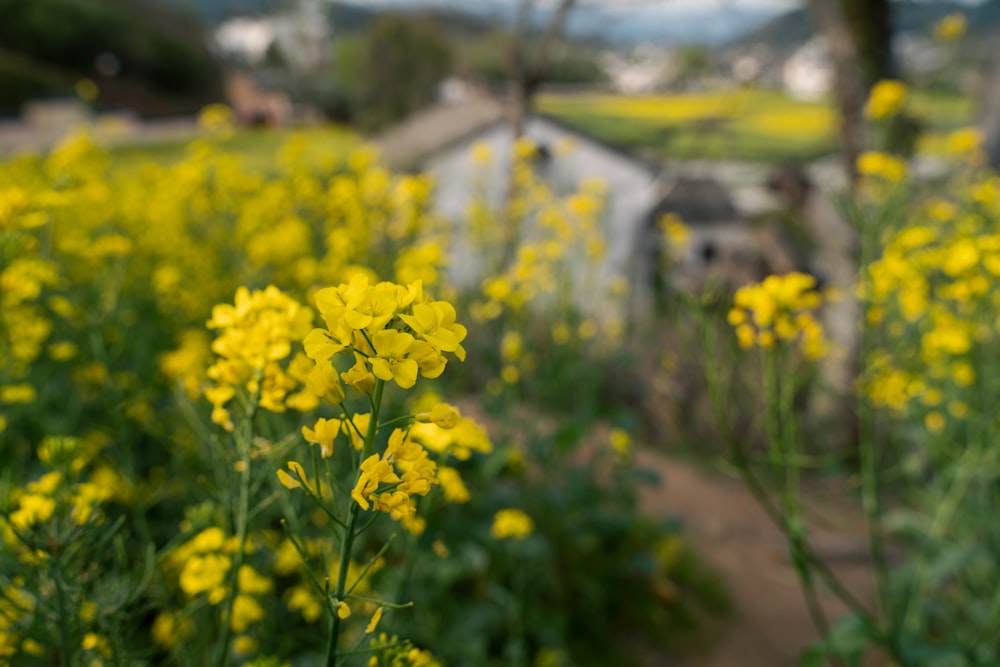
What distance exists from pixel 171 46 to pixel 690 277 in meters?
35.8

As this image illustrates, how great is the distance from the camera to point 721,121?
16.1 feet

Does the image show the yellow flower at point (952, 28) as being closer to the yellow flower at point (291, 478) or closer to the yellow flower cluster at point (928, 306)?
the yellow flower cluster at point (928, 306)

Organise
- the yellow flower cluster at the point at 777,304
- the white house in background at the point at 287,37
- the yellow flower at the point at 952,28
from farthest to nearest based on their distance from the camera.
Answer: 1. the white house in background at the point at 287,37
2. the yellow flower at the point at 952,28
3. the yellow flower cluster at the point at 777,304

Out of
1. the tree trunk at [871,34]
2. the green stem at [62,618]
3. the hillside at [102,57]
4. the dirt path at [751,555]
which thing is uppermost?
the hillside at [102,57]

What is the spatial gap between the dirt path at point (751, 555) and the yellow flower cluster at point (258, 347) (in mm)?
2281

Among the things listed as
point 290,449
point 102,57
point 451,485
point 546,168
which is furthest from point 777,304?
point 102,57

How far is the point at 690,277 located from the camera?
8453mm

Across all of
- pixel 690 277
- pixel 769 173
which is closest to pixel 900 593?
pixel 769 173

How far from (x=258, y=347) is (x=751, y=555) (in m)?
3.88

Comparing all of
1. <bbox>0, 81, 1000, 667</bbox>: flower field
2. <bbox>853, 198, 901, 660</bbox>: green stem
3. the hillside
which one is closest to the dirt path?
<bbox>0, 81, 1000, 667</bbox>: flower field

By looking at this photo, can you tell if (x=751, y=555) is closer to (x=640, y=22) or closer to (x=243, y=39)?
(x=640, y=22)

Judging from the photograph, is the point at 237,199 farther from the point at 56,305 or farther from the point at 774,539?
the point at 774,539

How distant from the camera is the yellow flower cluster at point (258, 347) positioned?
1.11 m

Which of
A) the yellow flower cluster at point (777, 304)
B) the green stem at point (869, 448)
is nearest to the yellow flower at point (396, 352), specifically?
the yellow flower cluster at point (777, 304)
